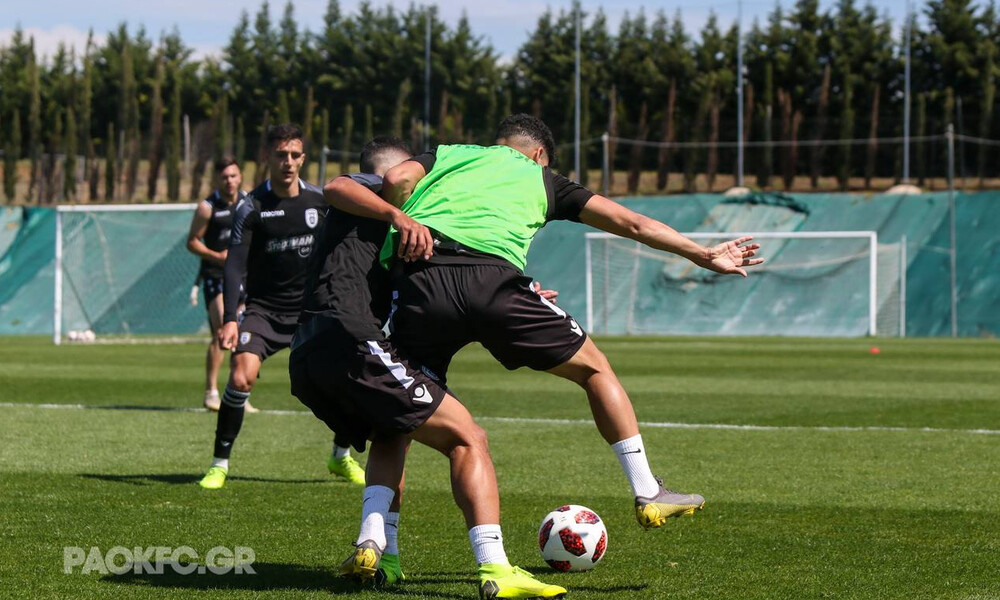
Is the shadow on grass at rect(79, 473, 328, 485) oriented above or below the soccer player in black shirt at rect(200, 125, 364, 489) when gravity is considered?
below

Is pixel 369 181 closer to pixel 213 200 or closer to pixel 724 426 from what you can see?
pixel 724 426

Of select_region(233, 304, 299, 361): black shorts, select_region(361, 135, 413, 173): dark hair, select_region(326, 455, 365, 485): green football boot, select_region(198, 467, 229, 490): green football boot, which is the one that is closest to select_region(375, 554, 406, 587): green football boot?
A: select_region(361, 135, 413, 173): dark hair

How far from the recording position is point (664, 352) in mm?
24250

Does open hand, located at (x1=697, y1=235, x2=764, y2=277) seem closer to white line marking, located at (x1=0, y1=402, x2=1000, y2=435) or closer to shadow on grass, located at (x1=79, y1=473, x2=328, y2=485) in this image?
shadow on grass, located at (x1=79, y1=473, x2=328, y2=485)

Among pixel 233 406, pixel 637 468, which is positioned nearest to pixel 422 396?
pixel 637 468

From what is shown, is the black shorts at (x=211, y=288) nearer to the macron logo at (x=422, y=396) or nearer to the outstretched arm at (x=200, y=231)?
the outstretched arm at (x=200, y=231)

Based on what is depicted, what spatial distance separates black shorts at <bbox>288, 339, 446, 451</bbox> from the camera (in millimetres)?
4879

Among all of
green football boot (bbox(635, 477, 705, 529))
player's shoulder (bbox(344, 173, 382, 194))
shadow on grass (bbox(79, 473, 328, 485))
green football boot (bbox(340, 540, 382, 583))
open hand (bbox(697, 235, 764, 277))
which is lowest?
shadow on grass (bbox(79, 473, 328, 485))

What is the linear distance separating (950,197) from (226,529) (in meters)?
29.2

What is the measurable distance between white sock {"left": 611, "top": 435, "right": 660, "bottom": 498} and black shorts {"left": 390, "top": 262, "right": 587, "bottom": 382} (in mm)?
610

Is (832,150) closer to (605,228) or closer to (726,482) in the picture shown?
(726,482)

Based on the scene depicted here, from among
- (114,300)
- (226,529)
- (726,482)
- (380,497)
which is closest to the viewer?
(380,497)

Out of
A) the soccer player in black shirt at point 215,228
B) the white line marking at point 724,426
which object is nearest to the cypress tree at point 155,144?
the soccer player in black shirt at point 215,228

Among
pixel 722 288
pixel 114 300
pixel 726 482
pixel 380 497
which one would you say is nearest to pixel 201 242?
pixel 726 482
